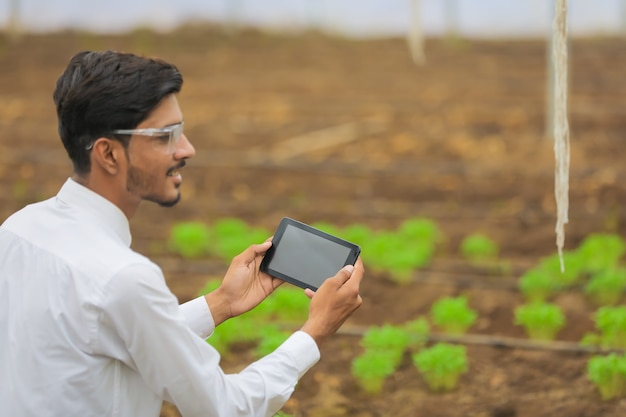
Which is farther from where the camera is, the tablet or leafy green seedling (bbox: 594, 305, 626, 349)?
leafy green seedling (bbox: 594, 305, 626, 349)

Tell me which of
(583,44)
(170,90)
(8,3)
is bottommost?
(583,44)

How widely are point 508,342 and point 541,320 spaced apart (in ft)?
0.59

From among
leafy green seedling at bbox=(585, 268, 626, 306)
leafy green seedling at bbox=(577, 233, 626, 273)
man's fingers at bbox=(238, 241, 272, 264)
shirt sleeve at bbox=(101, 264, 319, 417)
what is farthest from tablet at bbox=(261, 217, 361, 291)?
leafy green seedling at bbox=(577, 233, 626, 273)

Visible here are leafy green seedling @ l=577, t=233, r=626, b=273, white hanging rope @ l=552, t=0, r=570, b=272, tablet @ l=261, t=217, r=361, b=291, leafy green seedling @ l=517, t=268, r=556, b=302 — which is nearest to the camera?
tablet @ l=261, t=217, r=361, b=291

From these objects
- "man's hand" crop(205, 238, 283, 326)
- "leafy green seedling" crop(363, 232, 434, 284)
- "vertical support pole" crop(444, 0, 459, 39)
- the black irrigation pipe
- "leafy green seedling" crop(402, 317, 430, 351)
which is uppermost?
"man's hand" crop(205, 238, 283, 326)

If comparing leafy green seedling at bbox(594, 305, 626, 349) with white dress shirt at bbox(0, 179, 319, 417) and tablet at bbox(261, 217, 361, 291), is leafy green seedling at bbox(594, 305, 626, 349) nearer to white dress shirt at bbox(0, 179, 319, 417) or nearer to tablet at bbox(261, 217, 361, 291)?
tablet at bbox(261, 217, 361, 291)

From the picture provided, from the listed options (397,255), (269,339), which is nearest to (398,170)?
(397,255)

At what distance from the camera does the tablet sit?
2.40 m

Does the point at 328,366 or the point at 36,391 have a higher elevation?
the point at 36,391

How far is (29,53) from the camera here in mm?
15742

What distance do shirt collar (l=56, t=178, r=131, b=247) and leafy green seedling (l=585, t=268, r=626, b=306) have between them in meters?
3.34

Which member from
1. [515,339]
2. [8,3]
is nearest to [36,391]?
[515,339]

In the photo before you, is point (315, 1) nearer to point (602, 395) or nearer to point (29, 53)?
point (29, 53)

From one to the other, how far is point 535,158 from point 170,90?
6.73 meters
